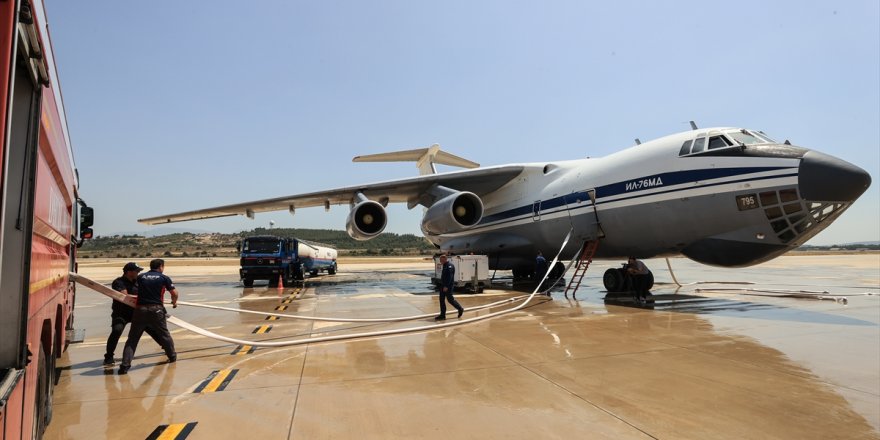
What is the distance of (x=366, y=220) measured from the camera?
46.2ft

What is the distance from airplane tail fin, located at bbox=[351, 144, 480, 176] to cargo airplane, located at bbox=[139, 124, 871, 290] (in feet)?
13.7

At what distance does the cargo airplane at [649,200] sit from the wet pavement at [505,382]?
1.77 meters

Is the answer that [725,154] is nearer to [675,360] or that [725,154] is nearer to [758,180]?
[758,180]

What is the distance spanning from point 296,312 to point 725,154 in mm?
8890

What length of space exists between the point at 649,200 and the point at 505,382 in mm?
7104

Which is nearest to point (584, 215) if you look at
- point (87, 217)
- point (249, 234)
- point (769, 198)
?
point (769, 198)

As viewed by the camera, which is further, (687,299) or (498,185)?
(498,185)

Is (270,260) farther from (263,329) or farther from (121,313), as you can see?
(121,313)

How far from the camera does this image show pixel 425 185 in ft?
51.9

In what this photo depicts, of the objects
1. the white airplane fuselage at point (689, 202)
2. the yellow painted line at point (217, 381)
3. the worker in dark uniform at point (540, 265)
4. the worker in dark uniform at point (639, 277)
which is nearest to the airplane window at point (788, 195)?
the white airplane fuselage at point (689, 202)

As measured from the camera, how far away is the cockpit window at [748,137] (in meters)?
8.99

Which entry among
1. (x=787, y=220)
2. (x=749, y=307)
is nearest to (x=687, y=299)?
(x=749, y=307)

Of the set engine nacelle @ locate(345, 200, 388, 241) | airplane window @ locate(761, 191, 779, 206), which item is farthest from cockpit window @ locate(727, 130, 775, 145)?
engine nacelle @ locate(345, 200, 388, 241)

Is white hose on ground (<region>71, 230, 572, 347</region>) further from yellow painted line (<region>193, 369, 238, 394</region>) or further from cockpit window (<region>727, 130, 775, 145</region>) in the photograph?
cockpit window (<region>727, 130, 775, 145</region>)
